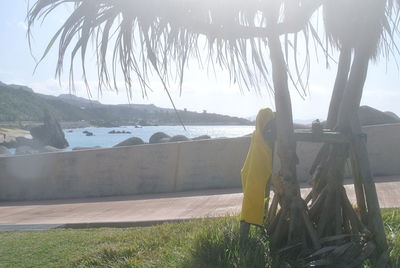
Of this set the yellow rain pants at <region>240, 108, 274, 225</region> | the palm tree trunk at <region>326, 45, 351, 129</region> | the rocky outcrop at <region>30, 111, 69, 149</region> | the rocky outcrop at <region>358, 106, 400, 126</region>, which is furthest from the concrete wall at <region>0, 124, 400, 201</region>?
the rocky outcrop at <region>30, 111, 69, 149</region>

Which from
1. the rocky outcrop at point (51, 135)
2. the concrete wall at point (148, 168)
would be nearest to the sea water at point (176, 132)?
the concrete wall at point (148, 168)

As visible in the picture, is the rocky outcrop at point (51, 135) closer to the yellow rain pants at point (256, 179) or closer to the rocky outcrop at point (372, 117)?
the rocky outcrop at point (372, 117)

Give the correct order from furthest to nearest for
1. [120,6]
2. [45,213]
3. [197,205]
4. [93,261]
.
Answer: [45,213] → [197,205] → [93,261] → [120,6]

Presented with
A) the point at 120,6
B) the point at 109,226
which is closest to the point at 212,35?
the point at 120,6

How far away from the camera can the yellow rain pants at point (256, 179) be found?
4578mm

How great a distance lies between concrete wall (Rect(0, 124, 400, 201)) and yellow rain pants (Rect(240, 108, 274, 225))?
594 cm

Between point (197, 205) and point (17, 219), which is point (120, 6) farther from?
point (17, 219)

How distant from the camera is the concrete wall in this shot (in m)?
10.3

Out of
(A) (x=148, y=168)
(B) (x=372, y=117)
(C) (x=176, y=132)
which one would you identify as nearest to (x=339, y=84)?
(A) (x=148, y=168)

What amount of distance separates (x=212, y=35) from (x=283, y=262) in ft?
6.93

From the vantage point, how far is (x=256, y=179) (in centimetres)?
461

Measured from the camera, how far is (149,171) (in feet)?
36.3

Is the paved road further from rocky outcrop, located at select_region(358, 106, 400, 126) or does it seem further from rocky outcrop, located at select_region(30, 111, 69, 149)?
rocky outcrop, located at select_region(30, 111, 69, 149)

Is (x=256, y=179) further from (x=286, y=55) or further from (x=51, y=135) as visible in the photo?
(x=51, y=135)
